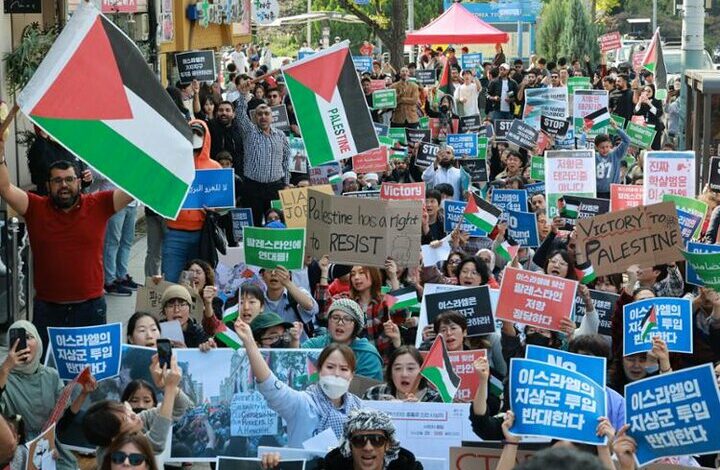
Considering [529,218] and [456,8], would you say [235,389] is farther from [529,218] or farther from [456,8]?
[456,8]

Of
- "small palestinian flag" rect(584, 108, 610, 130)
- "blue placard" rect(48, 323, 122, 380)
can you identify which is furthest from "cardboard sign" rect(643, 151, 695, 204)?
"blue placard" rect(48, 323, 122, 380)

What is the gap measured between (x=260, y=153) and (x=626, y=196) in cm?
379

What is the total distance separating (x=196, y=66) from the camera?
20.1 m

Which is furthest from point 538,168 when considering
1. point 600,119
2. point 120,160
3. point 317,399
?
point 317,399

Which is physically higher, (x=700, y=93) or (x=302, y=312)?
(x=700, y=93)

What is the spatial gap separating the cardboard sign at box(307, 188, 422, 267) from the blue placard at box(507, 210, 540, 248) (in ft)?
6.28

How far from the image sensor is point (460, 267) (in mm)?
11055

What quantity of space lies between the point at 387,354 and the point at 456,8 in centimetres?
3043

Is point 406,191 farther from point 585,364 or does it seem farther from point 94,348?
point 585,364

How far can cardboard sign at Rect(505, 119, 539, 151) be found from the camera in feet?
62.7

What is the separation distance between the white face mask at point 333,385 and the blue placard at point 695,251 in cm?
315

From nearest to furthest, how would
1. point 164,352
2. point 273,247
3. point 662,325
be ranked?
point 164,352
point 662,325
point 273,247

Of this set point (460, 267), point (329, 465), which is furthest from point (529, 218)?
point (329, 465)

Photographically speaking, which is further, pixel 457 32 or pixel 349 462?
pixel 457 32
